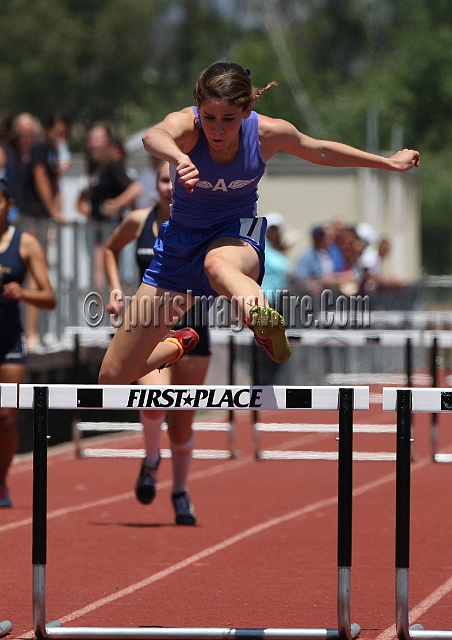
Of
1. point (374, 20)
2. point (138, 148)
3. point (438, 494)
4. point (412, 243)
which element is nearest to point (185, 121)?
point (438, 494)

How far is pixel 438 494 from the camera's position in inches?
356

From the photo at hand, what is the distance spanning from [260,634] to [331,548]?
8.28ft

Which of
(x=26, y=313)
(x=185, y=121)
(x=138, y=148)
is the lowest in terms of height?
(x=26, y=313)

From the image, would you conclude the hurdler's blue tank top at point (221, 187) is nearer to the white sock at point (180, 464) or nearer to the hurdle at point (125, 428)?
the white sock at point (180, 464)

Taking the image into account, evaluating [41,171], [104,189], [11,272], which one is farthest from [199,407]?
[104,189]

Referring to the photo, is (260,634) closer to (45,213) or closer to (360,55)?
(45,213)

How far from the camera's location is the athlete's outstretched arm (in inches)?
220

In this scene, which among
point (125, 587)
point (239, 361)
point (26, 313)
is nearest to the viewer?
point (125, 587)

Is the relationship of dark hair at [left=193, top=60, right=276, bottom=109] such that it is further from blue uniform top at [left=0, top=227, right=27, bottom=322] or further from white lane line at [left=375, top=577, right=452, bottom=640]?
blue uniform top at [left=0, top=227, right=27, bottom=322]

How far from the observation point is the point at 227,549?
279 inches

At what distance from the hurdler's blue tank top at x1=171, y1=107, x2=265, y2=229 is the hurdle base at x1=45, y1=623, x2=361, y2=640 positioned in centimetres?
192

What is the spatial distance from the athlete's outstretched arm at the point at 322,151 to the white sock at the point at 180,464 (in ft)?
8.62

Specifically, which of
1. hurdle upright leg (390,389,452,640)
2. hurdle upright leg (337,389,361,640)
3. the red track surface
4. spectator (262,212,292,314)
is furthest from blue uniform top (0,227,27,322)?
spectator (262,212,292,314)

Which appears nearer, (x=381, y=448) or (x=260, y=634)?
(x=260, y=634)
